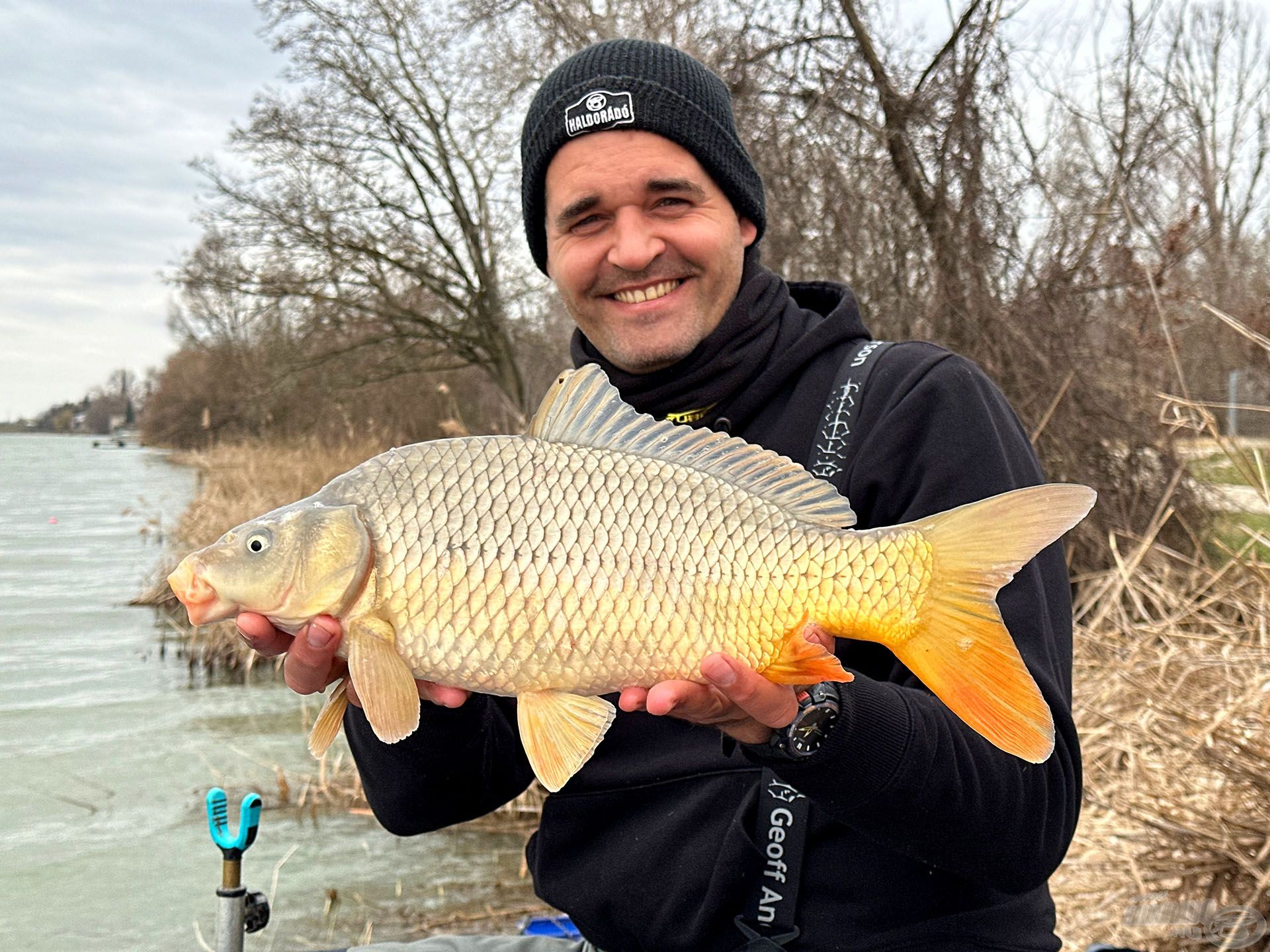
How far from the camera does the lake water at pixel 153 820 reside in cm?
355

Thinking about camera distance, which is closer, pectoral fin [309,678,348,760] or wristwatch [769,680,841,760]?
wristwatch [769,680,841,760]

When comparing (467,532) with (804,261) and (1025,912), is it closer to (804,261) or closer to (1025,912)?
(1025,912)

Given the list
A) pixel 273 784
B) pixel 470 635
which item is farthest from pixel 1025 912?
pixel 273 784

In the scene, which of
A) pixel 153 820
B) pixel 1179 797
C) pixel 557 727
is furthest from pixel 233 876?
pixel 153 820

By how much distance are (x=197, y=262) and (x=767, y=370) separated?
992cm

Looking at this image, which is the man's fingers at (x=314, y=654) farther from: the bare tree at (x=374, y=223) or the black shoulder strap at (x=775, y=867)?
the bare tree at (x=374, y=223)

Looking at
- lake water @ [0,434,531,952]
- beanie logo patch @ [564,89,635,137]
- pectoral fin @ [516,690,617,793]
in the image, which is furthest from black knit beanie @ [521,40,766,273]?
lake water @ [0,434,531,952]

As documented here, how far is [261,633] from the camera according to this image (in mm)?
1339

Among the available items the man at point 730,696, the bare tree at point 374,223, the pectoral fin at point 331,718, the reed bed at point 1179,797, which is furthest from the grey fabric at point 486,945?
the bare tree at point 374,223

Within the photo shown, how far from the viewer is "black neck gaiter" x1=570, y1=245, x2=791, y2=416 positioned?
1870mm

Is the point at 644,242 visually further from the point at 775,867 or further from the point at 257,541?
the point at 775,867

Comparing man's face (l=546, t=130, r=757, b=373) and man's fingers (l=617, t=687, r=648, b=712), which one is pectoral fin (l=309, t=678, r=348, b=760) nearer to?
man's fingers (l=617, t=687, r=648, b=712)

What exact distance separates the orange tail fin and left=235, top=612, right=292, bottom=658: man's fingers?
0.76 meters

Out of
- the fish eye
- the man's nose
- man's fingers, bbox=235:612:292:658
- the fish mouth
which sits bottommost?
man's fingers, bbox=235:612:292:658
